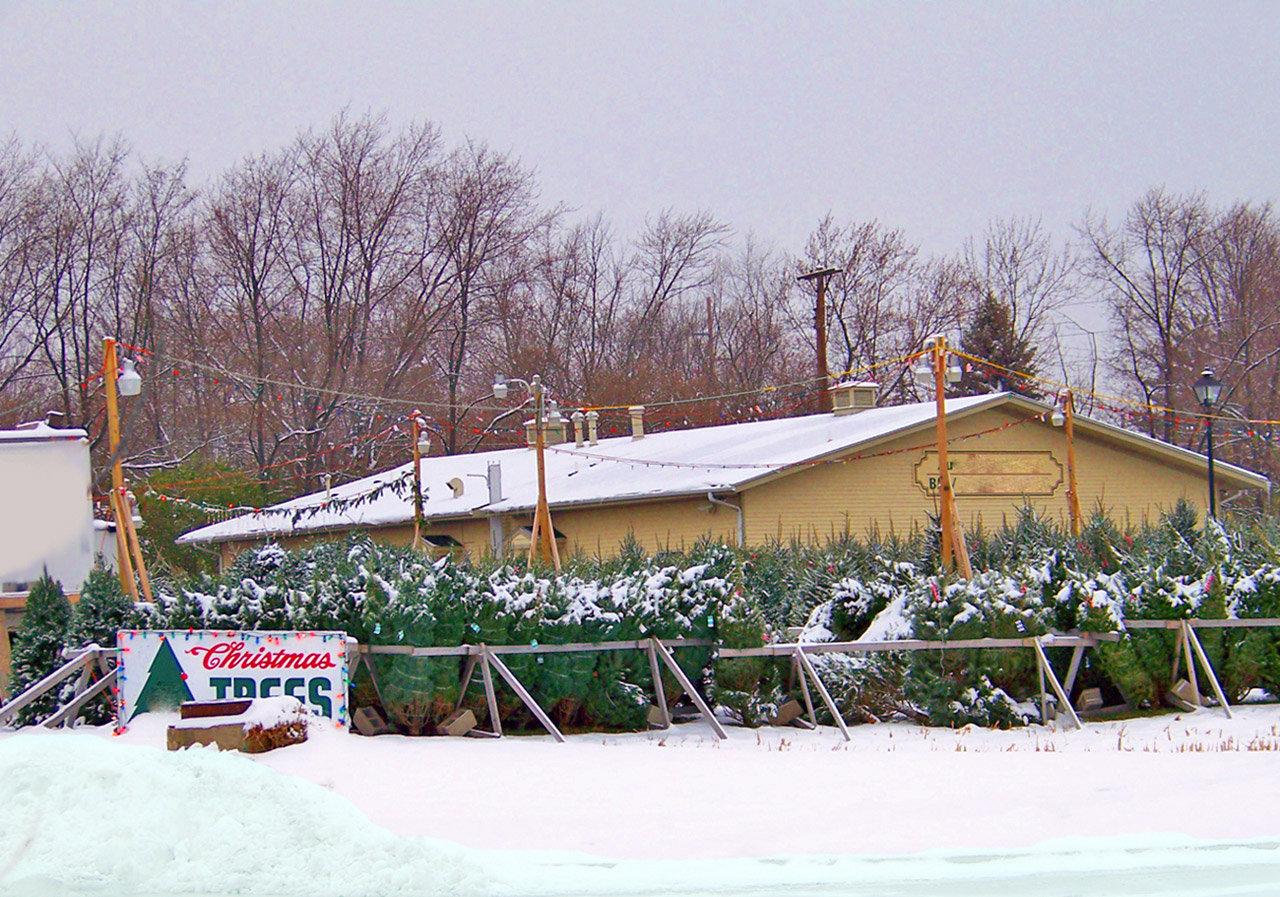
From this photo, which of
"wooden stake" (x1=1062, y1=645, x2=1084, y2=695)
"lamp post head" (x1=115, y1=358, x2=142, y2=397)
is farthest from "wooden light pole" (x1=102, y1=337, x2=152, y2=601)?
"wooden stake" (x1=1062, y1=645, x2=1084, y2=695)

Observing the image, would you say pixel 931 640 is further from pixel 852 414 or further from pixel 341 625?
pixel 852 414

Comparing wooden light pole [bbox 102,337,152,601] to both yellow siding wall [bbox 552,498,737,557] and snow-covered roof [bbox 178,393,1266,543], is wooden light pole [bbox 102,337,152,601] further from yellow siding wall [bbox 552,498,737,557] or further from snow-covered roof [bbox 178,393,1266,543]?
snow-covered roof [bbox 178,393,1266,543]

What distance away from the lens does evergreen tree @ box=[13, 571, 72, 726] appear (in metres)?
14.1

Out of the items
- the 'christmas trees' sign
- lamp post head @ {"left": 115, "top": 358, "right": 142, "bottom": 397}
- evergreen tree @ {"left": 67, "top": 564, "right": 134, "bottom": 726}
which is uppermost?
lamp post head @ {"left": 115, "top": 358, "right": 142, "bottom": 397}

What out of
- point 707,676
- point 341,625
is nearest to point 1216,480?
point 707,676

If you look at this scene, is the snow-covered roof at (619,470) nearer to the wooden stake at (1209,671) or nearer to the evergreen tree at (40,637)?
the wooden stake at (1209,671)

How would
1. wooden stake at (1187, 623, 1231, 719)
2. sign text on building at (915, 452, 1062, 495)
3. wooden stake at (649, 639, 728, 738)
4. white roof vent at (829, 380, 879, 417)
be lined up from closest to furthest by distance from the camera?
1. wooden stake at (649, 639, 728, 738)
2. wooden stake at (1187, 623, 1231, 719)
3. sign text on building at (915, 452, 1062, 495)
4. white roof vent at (829, 380, 879, 417)

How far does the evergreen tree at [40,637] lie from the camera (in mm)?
14053

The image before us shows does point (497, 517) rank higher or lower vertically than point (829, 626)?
higher

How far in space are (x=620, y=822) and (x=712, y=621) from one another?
5281mm

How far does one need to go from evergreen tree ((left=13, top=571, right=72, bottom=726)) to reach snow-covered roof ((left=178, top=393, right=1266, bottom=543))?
1335cm

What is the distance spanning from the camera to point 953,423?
92.8ft

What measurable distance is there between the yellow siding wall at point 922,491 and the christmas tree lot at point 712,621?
9415 millimetres

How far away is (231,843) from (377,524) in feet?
86.6
